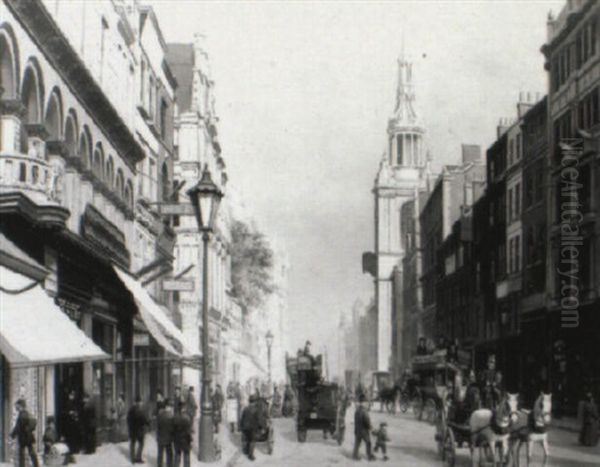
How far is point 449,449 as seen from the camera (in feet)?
76.7

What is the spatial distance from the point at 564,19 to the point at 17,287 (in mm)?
36817

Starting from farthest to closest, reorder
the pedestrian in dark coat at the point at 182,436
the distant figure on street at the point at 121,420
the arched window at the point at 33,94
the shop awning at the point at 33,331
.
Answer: the distant figure on street at the point at 121,420
the arched window at the point at 33,94
the pedestrian in dark coat at the point at 182,436
the shop awning at the point at 33,331

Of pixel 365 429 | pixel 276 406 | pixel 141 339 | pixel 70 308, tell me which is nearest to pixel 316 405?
pixel 365 429

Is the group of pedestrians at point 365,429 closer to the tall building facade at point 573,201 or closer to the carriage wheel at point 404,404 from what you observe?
the tall building facade at point 573,201

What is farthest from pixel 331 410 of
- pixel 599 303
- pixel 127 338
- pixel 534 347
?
pixel 534 347

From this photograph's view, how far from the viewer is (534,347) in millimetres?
52000

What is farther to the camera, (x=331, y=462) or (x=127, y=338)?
(x=127, y=338)

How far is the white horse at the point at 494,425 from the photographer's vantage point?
20.5 meters

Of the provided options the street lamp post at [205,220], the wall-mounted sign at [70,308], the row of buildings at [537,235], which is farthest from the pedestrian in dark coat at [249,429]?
the row of buildings at [537,235]

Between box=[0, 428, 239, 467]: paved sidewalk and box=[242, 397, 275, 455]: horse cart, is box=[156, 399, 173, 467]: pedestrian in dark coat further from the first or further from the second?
box=[242, 397, 275, 455]: horse cart

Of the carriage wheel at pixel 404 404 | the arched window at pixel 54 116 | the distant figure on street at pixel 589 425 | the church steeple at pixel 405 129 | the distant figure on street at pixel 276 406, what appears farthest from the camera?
the church steeple at pixel 405 129

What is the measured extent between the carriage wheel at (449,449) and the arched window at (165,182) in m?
23.1

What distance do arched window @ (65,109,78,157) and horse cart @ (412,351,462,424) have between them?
1972 centimetres

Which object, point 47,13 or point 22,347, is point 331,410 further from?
point 22,347
